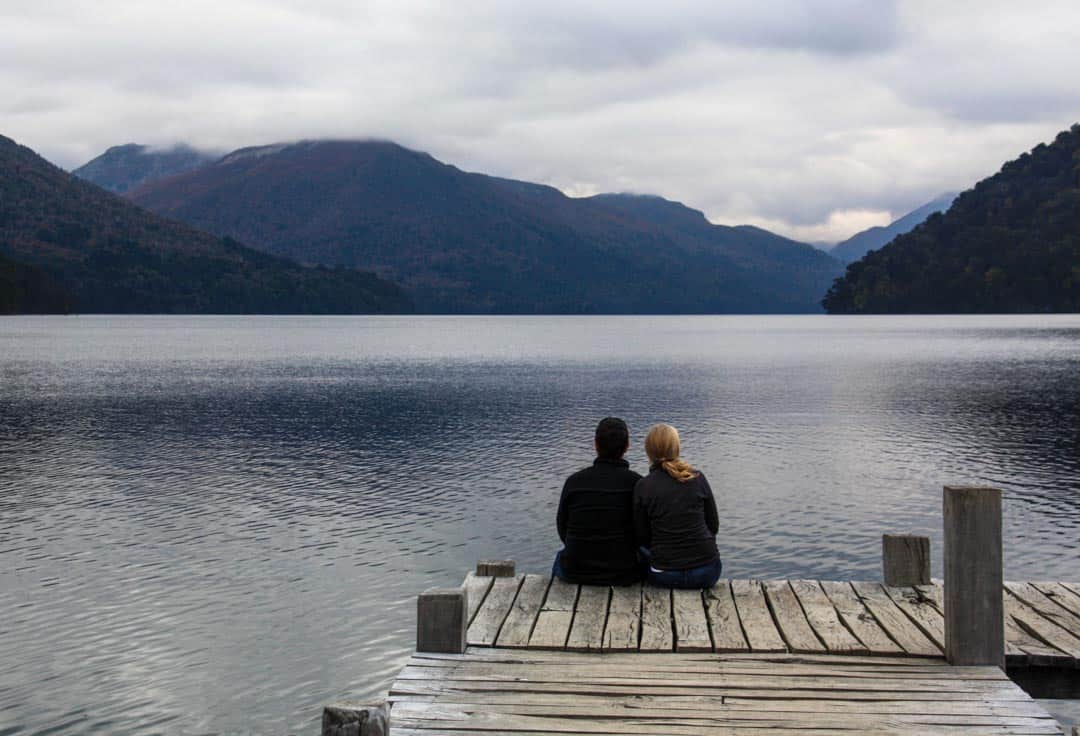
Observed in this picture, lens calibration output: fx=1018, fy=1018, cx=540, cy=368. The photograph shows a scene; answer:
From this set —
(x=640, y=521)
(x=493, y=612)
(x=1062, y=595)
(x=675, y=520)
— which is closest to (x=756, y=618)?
(x=675, y=520)

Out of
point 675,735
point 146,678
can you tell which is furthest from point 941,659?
point 146,678

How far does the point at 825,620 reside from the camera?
10.8m

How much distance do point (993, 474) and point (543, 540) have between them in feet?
54.2

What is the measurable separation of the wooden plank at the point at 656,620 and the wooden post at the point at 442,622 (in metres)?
1.83

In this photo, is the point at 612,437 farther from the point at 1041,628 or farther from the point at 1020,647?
the point at 1041,628

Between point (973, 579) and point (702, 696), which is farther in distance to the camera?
point (973, 579)

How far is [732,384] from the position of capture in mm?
67812

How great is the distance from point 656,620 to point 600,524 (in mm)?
1455

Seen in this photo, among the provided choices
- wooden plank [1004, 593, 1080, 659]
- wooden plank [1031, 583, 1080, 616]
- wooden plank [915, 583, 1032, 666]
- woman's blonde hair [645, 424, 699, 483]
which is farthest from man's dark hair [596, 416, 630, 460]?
A: wooden plank [1031, 583, 1080, 616]

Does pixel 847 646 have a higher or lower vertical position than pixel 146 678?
higher

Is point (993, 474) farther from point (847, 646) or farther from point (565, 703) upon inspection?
point (565, 703)

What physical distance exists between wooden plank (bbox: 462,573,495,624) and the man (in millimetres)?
977

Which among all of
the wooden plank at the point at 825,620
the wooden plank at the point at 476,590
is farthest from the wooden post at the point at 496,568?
the wooden plank at the point at 825,620

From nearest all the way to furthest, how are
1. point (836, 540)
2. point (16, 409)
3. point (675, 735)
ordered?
1. point (675, 735)
2. point (836, 540)
3. point (16, 409)
